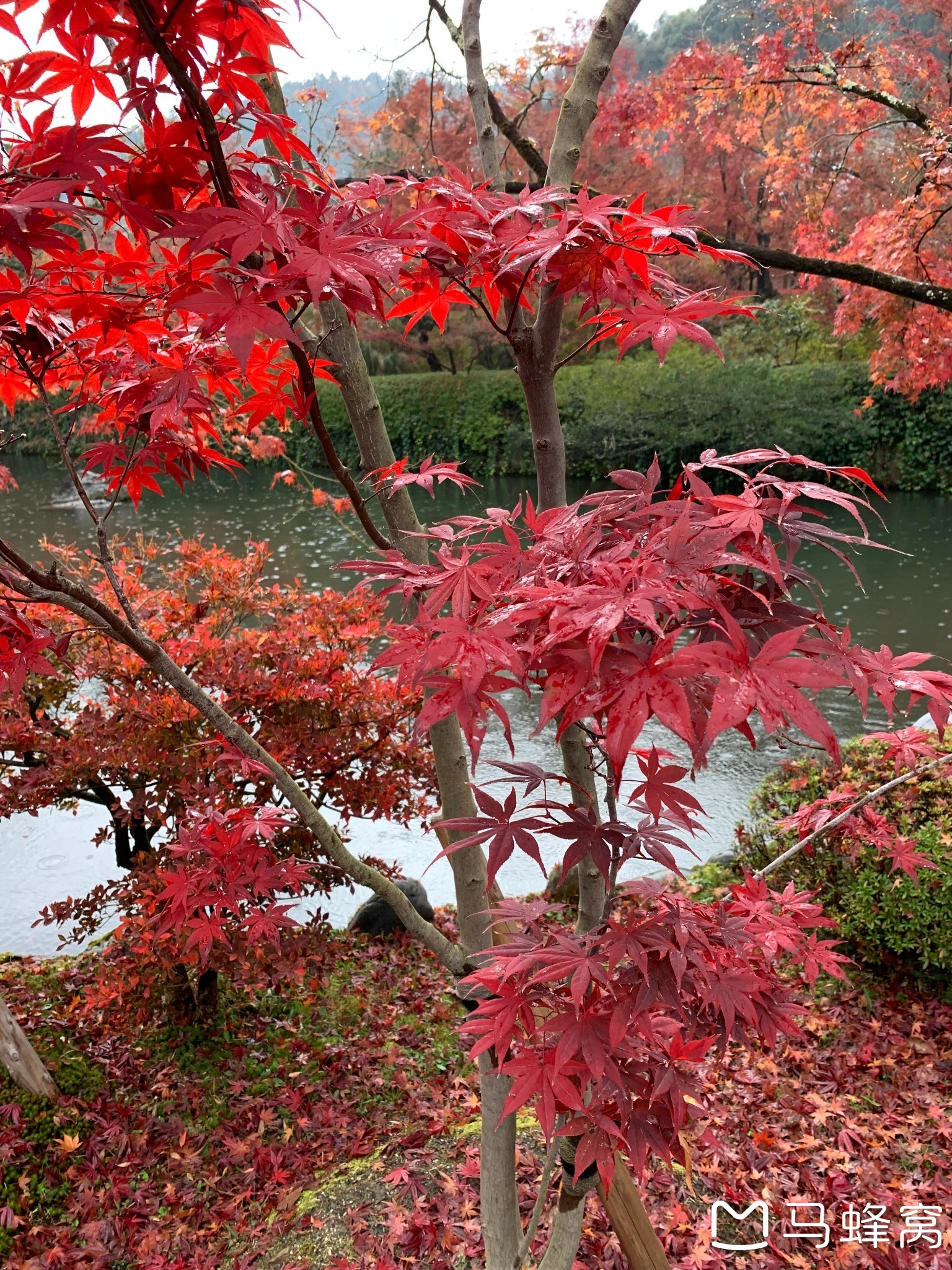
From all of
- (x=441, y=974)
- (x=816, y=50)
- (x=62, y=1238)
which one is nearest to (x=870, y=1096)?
(x=441, y=974)

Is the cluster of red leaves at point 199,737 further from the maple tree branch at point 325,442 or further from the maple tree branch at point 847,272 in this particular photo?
the maple tree branch at point 847,272

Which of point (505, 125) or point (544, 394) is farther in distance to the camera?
point (505, 125)

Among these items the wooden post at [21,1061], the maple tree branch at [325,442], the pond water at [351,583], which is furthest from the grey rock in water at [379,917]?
the maple tree branch at [325,442]

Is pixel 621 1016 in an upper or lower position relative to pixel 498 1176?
upper

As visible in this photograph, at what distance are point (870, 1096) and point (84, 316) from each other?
3087 mm

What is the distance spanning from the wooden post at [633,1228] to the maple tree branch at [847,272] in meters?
3.24

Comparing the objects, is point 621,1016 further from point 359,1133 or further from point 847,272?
point 847,272

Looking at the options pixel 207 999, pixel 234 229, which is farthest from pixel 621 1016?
pixel 207 999

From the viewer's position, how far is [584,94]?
162 centimetres

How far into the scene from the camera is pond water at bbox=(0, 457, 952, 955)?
4875mm

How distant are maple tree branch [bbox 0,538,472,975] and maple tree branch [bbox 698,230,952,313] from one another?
114 inches

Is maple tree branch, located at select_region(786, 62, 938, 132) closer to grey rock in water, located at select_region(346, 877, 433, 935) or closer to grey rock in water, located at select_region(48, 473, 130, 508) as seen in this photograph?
grey rock in water, located at select_region(346, 877, 433, 935)

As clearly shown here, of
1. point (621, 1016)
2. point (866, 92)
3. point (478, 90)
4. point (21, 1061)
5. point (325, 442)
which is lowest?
point (21, 1061)

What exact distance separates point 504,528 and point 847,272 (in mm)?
3675
